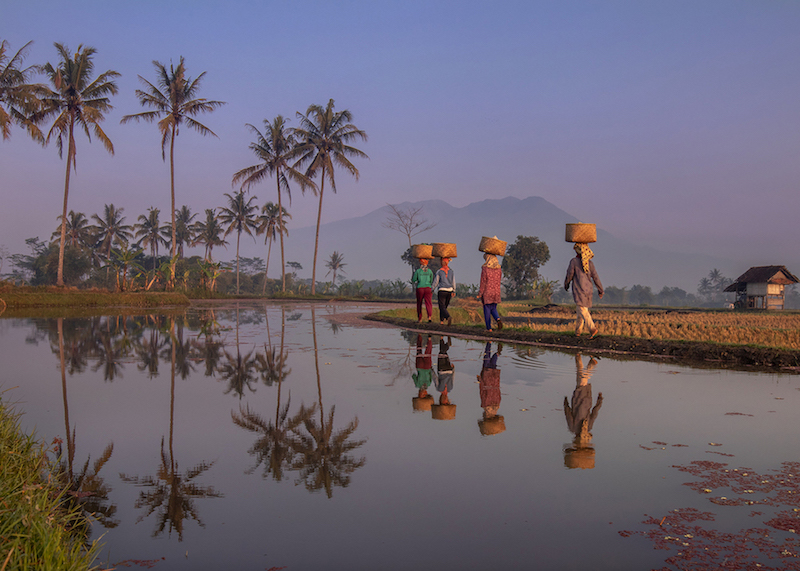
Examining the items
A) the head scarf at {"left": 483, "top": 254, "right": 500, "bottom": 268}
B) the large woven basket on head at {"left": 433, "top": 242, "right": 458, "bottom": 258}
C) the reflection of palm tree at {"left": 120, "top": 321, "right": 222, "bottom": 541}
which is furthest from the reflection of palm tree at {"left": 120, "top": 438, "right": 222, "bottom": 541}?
the large woven basket on head at {"left": 433, "top": 242, "right": 458, "bottom": 258}

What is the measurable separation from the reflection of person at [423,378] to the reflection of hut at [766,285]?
145 ft

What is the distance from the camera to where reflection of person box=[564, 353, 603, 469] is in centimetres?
497

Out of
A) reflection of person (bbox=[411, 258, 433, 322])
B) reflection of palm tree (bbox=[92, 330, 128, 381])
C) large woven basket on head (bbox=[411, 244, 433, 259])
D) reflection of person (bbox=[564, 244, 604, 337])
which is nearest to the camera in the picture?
reflection of palm tree (bbox=[92, 330, 128, 381])

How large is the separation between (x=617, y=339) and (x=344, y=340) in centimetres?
661

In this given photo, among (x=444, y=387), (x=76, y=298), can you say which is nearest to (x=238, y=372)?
(x=444, y=387)

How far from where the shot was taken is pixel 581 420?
6.38m

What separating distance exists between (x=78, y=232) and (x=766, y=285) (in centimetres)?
8824

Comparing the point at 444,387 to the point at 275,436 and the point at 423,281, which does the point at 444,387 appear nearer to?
the point at 275,436

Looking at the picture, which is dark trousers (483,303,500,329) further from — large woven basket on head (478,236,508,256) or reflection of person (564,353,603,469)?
reflection of person (564,353,603,469)

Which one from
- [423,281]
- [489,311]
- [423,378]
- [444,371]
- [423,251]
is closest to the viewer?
[423,378]

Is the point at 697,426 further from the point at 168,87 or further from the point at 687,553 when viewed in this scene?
the point at 168,87

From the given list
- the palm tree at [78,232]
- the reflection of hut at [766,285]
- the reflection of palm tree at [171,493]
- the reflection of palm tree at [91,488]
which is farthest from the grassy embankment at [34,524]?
the palm tree at [78,232]

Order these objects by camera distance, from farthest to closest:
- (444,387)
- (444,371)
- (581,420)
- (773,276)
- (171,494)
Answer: (773,276) → (444,371) → (444,387) → (581,420) → (171,494)

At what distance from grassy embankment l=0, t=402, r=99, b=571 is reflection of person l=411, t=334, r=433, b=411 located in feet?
13.1
